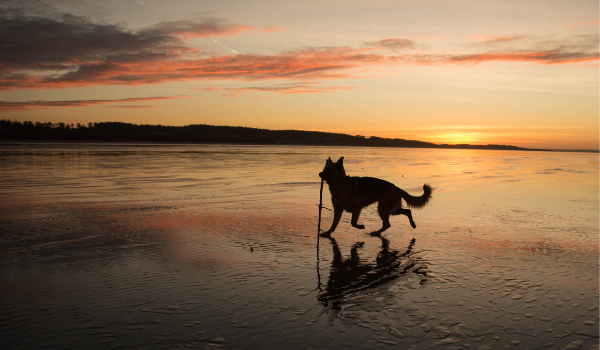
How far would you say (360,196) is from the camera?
8.02 metres

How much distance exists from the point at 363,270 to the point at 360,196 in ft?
9.36

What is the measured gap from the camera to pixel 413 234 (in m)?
7.69

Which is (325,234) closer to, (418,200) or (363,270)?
(363,270)

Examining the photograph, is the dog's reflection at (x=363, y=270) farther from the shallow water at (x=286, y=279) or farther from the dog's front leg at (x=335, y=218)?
the dog's front leg at (x=335, y=218)

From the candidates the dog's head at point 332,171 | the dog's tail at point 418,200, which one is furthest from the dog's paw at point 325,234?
the dog's tail at point 418,200

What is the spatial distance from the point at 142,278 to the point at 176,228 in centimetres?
284

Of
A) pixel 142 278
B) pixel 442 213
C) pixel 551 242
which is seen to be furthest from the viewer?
pixel 442 213

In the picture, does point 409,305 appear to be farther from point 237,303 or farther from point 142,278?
point 142,278

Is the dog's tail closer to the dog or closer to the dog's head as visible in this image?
the dog

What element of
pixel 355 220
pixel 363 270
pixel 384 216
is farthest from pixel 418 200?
pixel 363 270

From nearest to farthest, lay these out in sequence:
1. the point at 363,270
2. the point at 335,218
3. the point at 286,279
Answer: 1. the point at 286,279
2. the point at 363,270
3. the point at 335,218

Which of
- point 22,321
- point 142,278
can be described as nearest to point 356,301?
point 142,278

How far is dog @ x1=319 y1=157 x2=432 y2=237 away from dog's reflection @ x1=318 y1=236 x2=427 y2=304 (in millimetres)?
1373

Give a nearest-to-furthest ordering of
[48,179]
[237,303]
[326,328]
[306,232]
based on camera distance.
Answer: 1. [326,328]
2. [237,303]
3. [306,232]
4. [48,179]
